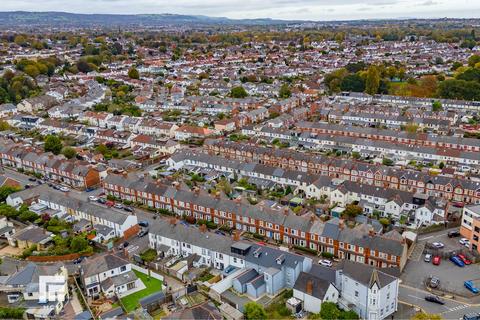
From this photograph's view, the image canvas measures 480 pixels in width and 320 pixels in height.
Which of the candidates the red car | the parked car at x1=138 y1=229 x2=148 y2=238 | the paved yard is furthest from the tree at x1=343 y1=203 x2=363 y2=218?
the parked car at x1=138 y1=229 x2=148 y2=238

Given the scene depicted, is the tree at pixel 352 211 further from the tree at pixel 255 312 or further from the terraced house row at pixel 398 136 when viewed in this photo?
the terraced house row at pixel 398 136

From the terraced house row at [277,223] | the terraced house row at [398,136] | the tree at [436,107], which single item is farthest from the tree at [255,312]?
the tree at [436,107]

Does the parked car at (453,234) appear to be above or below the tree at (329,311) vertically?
below

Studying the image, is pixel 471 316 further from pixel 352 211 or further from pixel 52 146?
pixel 52 146

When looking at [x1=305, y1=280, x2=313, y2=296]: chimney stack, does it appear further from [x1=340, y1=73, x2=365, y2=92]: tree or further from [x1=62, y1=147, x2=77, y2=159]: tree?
[x1=340, y1=73, x2=365, y2=92]: tree

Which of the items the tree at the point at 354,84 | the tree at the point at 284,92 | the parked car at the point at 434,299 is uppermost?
the tree at the point at 354,84

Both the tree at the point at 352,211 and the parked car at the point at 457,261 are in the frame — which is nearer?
the parked car at the point at 457,261
